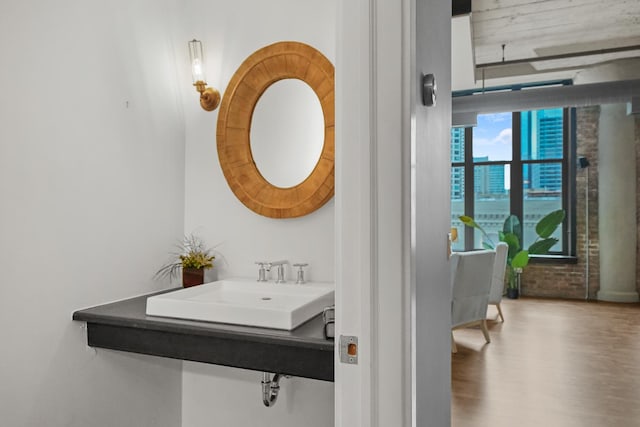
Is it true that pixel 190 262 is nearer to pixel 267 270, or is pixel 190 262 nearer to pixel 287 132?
pixel 267 270

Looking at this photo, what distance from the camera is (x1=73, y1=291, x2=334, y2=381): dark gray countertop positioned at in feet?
4.57

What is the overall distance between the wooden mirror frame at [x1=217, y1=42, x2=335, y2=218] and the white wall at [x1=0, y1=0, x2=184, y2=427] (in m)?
0.28

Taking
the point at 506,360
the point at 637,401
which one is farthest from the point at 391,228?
the point at 506,360

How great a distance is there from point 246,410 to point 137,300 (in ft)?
2.16

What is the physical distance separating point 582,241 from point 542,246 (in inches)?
22.4

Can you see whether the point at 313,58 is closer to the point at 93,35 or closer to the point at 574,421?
the point at 93,35

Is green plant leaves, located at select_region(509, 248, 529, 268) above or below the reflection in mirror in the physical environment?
below

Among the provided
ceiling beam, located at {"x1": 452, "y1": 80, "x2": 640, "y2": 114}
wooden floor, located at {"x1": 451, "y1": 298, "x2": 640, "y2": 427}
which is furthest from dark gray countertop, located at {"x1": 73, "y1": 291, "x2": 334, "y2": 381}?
ceiling beam, located at {"x1": 452, "y1": 80, "x2": 640, "y2": 114}

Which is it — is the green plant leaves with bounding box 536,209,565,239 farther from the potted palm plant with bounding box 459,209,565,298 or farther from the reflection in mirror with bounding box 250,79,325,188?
the reflection in mirror with bounding box 250,79,325,188

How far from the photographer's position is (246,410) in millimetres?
2045

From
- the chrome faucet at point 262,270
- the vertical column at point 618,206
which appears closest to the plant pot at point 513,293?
the vertical column at point 618,206

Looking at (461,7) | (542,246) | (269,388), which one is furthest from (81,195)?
(542,246)

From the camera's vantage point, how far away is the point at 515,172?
707cm

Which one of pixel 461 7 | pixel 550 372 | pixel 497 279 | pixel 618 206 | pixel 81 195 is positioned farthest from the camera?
pixel 618 206
